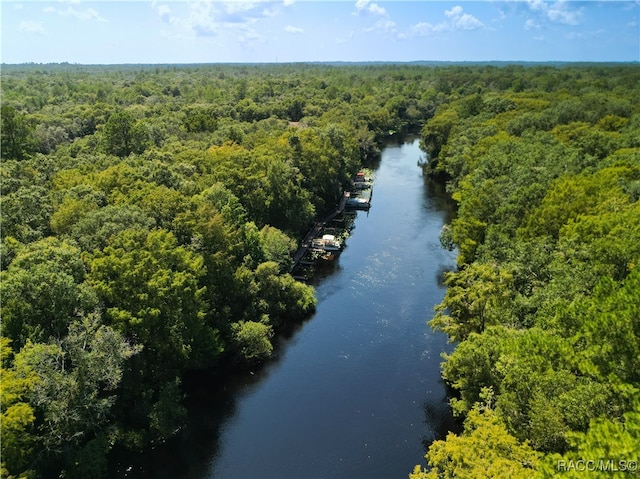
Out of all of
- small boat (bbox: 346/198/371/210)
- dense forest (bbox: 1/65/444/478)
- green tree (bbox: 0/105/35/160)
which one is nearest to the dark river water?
dense forest (bbox: 1/65/444/478)

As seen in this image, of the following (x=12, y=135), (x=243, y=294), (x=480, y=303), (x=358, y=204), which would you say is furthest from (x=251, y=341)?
(x=358, y=204)

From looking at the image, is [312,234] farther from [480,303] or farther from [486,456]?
[486,456]

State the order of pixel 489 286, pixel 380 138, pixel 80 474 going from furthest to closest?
pixel 380 138
pixel 489 286
pixel 80 474

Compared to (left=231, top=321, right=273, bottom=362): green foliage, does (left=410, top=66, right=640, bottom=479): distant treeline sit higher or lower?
higher

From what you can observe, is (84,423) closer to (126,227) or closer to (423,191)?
(126,227)

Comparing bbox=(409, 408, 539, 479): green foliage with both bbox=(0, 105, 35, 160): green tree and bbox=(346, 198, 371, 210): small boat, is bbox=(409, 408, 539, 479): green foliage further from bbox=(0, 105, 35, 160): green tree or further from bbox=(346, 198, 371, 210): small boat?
bbox=(0, 105, 35, 160): green tree

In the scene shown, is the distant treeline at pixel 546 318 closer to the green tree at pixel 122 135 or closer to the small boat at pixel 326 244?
the small boat at pixel 326 244

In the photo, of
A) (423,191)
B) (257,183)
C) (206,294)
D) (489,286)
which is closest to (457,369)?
(489,286)
